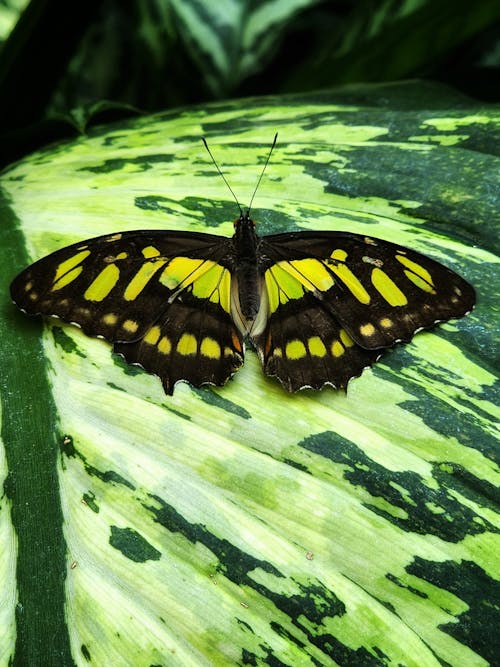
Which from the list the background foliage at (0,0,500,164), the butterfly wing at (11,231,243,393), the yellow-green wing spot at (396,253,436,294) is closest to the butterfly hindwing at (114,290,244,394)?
the butterfly wing at (11,231,243,393)

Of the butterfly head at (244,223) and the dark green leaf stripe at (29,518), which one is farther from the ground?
the butterfly head at (244,223)

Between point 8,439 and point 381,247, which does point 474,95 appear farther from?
point 8,439

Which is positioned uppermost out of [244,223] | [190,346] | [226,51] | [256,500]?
[226,51]

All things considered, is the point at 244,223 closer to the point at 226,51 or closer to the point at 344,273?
the point at 344,273

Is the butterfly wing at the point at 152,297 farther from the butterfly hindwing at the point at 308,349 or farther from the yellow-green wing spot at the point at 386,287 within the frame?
the yellow-green wing spot at the point at 386,287

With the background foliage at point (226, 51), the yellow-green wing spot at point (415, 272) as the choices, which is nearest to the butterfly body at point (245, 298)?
the yellow-green wing spot at point (415, 272)

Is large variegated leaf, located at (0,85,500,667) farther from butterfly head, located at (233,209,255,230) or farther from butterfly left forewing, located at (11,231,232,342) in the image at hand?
butterfly head, located at (233,209,255,230)

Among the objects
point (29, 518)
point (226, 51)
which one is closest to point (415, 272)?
point (29, 518)
